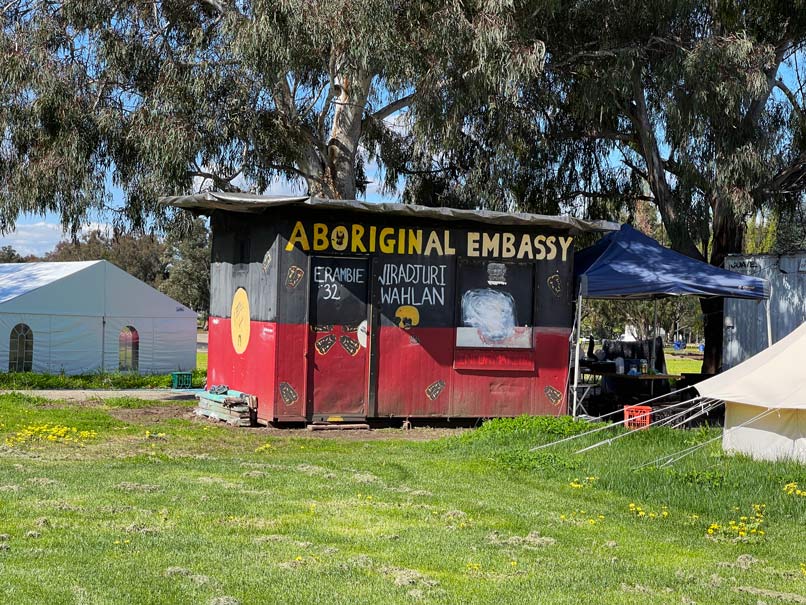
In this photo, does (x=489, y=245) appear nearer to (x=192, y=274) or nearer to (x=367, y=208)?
(x=367, y=208)

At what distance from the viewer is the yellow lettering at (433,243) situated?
639 inches

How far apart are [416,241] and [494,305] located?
1.67 meters

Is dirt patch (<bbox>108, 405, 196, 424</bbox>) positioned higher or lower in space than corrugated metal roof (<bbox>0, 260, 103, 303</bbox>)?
lower

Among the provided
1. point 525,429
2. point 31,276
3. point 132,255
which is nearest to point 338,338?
point 525,429

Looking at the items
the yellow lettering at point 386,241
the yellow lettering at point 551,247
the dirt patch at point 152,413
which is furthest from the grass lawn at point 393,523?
the yellow lettering at point 551,247

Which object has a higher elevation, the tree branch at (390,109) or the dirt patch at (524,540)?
the tree branch at (390,109)

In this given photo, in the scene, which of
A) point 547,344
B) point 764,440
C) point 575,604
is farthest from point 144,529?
point 547,344

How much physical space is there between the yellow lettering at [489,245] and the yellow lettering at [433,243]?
2.41 ft

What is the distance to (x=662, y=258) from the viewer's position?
17.7 m

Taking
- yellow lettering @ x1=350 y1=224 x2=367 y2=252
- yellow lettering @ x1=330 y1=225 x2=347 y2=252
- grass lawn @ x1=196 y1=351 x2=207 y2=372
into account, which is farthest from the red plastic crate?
grass lawn @ x1=196 y1=351 x2=207 y2=372

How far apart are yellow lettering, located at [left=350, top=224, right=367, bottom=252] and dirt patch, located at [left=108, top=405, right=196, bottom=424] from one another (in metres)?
4.03

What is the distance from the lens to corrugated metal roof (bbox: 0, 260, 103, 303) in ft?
92.9

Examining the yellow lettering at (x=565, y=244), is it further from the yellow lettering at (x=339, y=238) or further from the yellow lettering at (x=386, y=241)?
the yellow lettering at (x=339, y=238)

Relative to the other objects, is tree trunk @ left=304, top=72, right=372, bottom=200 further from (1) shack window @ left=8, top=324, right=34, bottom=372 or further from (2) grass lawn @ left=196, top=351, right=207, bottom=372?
(2) grass lawn @ left=196, top=351, right=207, bottom=372
